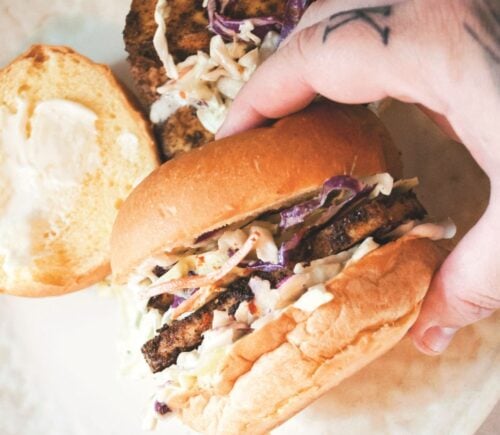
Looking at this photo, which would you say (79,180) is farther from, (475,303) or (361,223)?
(475,303)

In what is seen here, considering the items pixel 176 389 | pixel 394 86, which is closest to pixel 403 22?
pixel 394 86

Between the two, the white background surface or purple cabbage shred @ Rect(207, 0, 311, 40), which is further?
the white background surface

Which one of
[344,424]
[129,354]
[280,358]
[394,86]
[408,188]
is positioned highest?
[394,86]

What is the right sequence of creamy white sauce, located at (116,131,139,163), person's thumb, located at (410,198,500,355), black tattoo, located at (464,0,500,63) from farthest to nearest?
1. creamy white sauce, located at (116,131,139,163)
2. person's thumb, located at (410,198,500,355)
3. black tattoo, located at (464,0,500,63)

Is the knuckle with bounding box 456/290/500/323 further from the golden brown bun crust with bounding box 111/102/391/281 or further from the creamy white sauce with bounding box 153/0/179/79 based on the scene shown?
the creamy white sauce with bounding box 153/0/179/79

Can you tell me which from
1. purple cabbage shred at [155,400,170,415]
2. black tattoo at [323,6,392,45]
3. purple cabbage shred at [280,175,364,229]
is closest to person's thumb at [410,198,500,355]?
purple cabbage shred at [280,175,364,229]

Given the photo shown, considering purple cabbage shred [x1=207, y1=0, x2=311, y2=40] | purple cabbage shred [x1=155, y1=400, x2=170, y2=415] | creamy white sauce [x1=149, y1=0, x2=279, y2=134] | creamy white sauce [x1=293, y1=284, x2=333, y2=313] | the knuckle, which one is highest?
purple cabbage shred [x1=207, y1=0, x2=311, y2=40]

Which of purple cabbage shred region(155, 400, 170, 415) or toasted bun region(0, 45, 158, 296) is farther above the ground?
toasted bun region(0, 45, 158, 296)

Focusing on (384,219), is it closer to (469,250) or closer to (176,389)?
(469,250)
